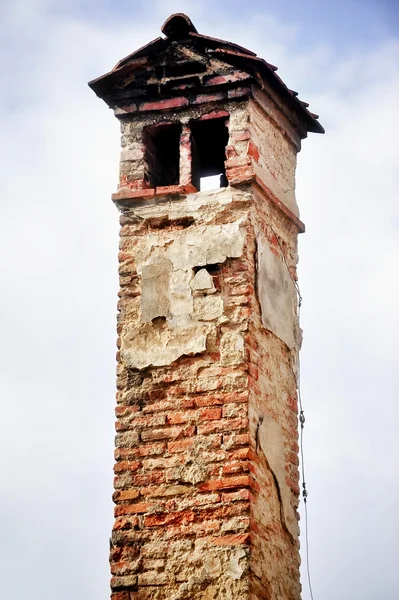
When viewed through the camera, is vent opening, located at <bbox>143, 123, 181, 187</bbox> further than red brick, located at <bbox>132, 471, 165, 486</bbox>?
Yes

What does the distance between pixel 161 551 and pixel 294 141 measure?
3670 mm

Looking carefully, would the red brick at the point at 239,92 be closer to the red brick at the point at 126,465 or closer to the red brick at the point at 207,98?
the red brick at the point at 207,98

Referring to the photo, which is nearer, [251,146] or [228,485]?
[228,485]

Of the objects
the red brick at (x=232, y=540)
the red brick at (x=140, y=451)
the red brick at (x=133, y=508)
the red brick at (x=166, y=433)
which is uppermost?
the red brick at (x=166, y=433)

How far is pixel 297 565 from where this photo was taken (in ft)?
28.0

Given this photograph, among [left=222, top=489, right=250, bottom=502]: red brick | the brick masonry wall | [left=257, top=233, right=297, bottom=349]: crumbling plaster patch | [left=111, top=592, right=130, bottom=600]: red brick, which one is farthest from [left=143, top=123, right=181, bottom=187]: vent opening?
[left=111, top=592, right=130, bottom=600]: red brick

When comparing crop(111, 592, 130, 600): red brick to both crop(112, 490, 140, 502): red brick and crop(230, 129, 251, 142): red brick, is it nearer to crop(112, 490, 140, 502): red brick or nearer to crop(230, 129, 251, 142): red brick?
crop(112, 490, 140, 502): red brick

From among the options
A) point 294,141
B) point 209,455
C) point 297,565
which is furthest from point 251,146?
point 297,565

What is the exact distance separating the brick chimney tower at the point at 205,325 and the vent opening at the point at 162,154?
0.02m

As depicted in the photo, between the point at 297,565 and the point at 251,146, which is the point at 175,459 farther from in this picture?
the point at 251,146

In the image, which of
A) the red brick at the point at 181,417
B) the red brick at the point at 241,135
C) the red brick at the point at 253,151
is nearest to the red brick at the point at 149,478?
the red brick at the point at 181,417

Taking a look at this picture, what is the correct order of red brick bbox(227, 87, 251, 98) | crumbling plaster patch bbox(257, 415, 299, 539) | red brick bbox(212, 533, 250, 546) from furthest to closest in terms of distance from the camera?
red brick bbox(227, 87, 251, 98) < crumbling plaster patch bbox(257, 415, 299, 539) < red brick bbox(212, 533, 250, 546)

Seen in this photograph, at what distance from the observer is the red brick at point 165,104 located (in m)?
9.38

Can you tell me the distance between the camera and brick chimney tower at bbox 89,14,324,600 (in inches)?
314
